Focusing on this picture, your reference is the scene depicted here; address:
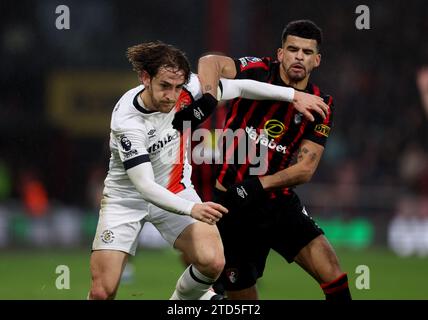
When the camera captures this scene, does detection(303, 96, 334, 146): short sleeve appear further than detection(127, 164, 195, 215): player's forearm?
Yes

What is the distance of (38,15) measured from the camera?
71.3ft

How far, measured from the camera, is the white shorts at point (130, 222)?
298 inches

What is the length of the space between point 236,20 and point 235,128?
13929 mm

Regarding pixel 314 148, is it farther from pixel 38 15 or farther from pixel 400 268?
pixel 38 15

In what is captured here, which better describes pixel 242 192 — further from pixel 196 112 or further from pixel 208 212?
pixel 208 212

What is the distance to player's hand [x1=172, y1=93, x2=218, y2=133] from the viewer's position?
25.1ft

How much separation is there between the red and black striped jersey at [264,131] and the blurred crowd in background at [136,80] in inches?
465

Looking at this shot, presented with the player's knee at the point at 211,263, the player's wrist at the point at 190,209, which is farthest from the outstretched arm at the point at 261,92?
the player's knee at the point at 211,263

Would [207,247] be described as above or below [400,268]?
above

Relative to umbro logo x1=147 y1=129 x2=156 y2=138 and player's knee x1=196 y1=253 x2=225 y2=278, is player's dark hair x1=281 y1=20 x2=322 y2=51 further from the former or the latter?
player's knee x1=196 y1=253 x2=225 y2=278

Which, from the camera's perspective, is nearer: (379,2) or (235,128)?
(235,128)

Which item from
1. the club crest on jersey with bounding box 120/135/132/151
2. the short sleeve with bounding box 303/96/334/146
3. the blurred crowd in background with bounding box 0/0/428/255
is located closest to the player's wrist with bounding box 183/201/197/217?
the club crest on jersey with bounding box 120/135/132/151
